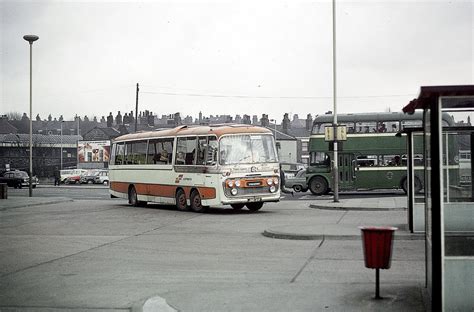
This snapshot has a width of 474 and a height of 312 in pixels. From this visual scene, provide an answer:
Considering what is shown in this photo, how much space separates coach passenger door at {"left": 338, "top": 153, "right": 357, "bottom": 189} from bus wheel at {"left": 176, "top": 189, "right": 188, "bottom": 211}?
47.4 ft

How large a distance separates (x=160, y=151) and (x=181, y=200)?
2.46m

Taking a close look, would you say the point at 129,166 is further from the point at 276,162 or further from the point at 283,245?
the point at 283,245

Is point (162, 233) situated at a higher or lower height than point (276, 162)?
lower

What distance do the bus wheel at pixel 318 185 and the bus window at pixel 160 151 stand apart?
13479mm

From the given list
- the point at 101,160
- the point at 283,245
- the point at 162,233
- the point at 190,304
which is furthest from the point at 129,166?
the point at 101,160

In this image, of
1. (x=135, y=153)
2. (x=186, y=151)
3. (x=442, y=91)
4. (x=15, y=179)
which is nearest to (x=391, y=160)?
(x=135, y=153)

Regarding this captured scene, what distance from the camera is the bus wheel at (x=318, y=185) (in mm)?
39094

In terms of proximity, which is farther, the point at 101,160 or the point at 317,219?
the point at 101,160

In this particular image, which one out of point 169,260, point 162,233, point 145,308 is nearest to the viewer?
point 145,308

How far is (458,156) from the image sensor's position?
48.4ft

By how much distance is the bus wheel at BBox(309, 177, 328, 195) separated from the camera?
39094 millimetres

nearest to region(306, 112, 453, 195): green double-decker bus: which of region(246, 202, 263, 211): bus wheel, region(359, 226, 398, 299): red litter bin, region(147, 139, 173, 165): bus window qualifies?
region(246, 202, 263, 211): bus wheel

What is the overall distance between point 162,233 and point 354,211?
8.60m

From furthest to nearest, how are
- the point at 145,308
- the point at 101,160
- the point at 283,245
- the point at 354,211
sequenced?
1. the point at 101,160
2. the point at 354,211
3. the point at 283,245
4. the point at 145,308
